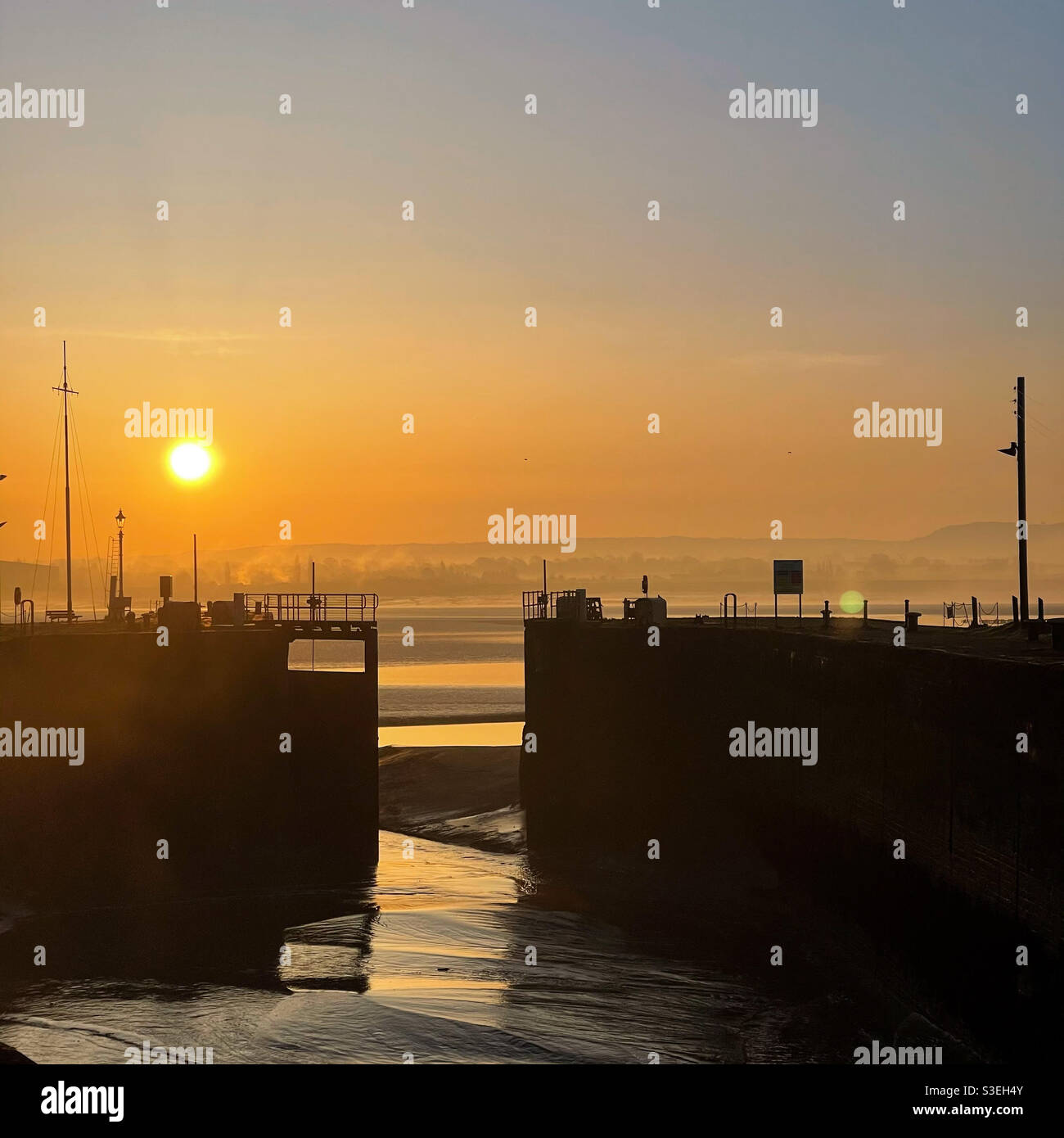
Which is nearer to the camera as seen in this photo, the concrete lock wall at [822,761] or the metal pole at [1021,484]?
the concrete lock wall at [822,761]

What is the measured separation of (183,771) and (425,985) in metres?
13.1

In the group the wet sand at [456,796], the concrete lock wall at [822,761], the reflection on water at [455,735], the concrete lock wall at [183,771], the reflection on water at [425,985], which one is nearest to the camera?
the concrete lock wall at [822,761]

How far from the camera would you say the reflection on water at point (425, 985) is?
2338 centimetres

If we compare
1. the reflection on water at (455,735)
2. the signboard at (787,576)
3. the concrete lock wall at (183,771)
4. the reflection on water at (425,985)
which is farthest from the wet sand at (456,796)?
the signboard at (787,576)

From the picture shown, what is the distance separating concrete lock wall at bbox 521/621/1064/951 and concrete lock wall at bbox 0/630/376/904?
316 inches

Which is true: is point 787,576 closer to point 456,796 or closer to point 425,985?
point 456,796

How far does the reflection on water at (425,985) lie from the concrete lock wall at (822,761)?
3160mm

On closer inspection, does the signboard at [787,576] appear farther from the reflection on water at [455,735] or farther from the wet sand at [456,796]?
the reflection on water at [455,735]

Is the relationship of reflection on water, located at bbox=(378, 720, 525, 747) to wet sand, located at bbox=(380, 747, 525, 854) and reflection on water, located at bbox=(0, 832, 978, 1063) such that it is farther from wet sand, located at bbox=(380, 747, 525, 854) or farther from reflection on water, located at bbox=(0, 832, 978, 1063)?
reflection on water, located at bbox=(0, 832, 978, 1063)

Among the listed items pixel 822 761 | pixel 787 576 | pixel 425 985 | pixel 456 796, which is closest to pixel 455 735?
pixel 456 796

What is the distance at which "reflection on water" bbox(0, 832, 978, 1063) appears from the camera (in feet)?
76.7

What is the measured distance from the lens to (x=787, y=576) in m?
45.6
